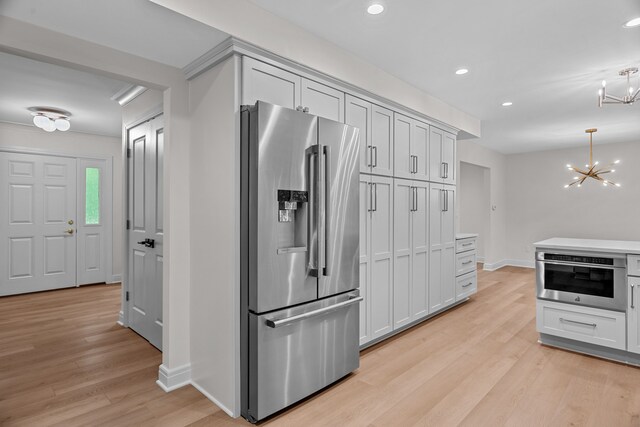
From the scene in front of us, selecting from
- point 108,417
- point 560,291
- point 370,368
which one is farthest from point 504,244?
point 108,417

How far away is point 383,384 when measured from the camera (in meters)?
2.52

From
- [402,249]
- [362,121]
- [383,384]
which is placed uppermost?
→ [362,121]

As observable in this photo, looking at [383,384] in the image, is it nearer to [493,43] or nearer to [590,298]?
[590,298]

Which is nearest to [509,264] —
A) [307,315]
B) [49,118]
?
[307,315]

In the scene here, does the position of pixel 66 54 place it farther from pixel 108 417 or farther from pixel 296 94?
pixel 108 417

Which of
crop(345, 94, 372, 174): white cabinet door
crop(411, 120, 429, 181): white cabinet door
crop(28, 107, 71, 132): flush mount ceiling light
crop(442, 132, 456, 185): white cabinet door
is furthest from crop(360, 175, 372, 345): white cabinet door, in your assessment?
crop(28, 107, 71, 132): flush mount ceiling light

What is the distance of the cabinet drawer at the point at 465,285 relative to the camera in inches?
179

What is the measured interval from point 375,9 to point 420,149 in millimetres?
1823

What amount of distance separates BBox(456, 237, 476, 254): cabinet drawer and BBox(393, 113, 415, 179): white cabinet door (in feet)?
5.04

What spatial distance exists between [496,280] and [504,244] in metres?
1.96

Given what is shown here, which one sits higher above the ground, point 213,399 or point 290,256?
point 290,256

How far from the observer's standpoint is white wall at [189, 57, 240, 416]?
216cm

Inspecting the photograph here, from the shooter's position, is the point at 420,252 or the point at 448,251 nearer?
the point at 420,252

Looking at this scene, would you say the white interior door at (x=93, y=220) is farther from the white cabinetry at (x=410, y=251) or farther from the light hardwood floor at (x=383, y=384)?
the white cabinetry at (x=410, y=251)
